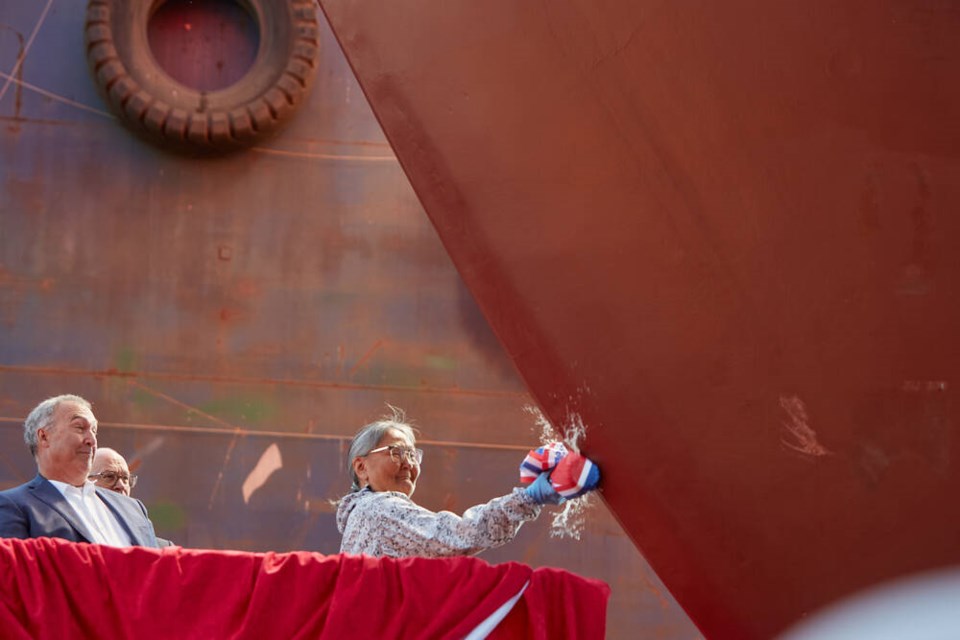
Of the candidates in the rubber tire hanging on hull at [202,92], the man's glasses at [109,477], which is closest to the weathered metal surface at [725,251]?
the man's glasses at [109,477]

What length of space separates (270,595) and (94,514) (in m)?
1.02

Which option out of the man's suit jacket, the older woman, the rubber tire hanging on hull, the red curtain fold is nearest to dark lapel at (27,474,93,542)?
the man's suit jacket

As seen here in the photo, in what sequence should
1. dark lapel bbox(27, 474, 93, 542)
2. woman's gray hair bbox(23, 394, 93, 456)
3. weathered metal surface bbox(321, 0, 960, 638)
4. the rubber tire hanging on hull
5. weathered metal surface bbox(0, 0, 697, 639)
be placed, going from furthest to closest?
the rubber tire hanging on hull → weathered metal surface bbox(0, 0, 697, 639) → woman's gray hair bbox(23, 394, 93, 456) → dark lapel bbox(27, 474, 93, 542) → weathered metal surface bbox(321, 0, 960, 638)

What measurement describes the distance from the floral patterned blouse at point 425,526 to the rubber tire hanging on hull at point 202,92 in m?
3.33

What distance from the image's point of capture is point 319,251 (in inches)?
242

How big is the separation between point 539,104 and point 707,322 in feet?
2.24

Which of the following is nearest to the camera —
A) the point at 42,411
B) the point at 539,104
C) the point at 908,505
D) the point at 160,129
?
the point at 908,505

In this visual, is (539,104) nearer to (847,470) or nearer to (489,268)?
(489,268)

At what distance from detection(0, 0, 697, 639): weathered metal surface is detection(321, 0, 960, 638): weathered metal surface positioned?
3091 millimetres

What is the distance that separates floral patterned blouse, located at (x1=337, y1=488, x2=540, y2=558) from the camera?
2.94m

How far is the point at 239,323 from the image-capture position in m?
6.05

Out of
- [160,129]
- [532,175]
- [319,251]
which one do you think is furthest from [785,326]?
[160,129]

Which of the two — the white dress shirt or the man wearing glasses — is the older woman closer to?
the white dress shirt

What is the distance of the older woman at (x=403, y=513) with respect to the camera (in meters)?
2.93
